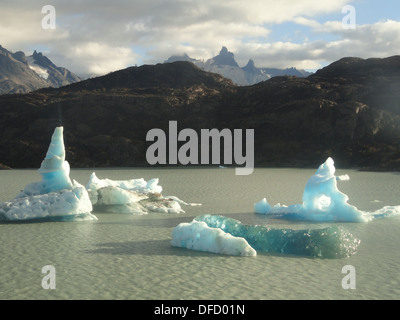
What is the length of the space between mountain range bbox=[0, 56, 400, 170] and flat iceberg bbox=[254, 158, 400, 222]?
24.4 meters

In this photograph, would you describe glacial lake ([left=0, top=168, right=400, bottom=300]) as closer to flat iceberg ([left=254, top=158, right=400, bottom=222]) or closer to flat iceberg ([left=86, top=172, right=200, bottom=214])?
flat iceberg ([left=254, top=158, right=400, bottom=222])

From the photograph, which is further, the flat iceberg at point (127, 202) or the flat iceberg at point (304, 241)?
the flat iceberg at point (127, 202)

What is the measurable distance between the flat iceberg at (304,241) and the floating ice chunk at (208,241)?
4 cm

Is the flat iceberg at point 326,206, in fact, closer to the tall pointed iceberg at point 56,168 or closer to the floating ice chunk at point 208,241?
the floating ice chunk at point 208,241

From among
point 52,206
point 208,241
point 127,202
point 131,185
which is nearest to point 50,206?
point 52,206

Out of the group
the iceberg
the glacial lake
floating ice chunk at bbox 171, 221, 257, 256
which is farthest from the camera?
the iceberg

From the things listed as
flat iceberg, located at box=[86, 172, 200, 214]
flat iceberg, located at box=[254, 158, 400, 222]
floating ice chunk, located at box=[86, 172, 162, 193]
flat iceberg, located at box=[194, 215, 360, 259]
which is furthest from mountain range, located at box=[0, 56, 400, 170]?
flat iceberg, located at box=[194, 215, 360, 259]

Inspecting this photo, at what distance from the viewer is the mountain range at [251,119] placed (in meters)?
42.2

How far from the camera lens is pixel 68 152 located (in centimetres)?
4347

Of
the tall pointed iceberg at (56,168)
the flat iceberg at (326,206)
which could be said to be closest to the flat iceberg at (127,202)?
the tall pointed iceberg at (56,168)

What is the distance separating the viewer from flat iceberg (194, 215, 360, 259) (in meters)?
8.26
